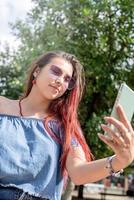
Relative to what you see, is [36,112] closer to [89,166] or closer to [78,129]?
[78,129]

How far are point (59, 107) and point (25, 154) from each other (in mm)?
362

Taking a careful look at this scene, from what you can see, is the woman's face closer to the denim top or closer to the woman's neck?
the woman's neck

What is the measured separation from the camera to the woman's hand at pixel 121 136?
71.9 inches

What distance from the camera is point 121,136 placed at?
186 centimetres

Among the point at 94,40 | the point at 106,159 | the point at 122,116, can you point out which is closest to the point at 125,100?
the point at 122,116

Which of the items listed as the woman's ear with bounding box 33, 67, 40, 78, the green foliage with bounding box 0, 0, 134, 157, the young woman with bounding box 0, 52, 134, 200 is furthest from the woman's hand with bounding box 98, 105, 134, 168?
the green foliage with bounding box 0, 0, 134, 157

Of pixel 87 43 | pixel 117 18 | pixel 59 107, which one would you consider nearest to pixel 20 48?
pixel 87 43

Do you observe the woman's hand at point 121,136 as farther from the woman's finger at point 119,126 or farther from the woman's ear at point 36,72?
the woman's ear at point 36,72

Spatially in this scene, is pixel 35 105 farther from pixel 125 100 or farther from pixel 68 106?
pixel 125 100

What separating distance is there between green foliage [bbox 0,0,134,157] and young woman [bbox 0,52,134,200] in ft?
26.3

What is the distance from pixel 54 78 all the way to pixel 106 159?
0.48 meters

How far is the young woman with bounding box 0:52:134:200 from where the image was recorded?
6.42 ft

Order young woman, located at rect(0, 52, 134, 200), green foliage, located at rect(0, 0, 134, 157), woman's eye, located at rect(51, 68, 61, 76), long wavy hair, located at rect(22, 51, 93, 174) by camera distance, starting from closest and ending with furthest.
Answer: young woman, located at rect(0, 52, 134, 200), long wavy hair, located at rect(22, 51, 93, 174), woman's eye, located at rect(51, 68, 61, 76), green foliage, located at rect(0, 0, 134, 157)

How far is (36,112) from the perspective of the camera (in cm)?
223
